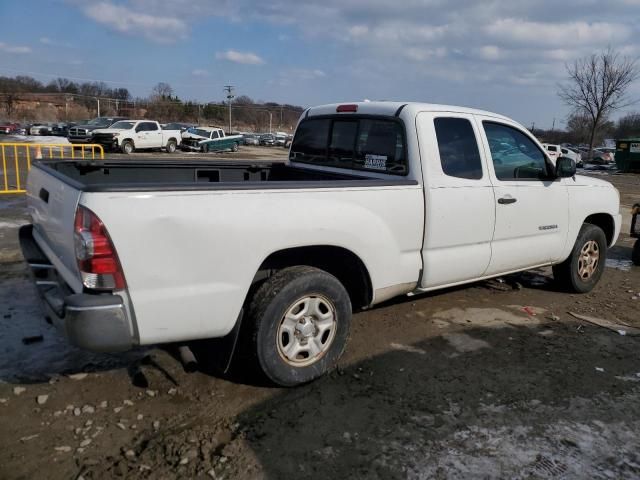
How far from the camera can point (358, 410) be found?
10.7 feet

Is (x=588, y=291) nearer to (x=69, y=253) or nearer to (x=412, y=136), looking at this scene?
(x=412, y=136)

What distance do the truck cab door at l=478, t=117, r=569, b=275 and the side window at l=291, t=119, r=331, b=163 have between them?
4.74ft

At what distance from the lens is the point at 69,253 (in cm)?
288

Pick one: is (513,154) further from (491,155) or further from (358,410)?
(358,410)

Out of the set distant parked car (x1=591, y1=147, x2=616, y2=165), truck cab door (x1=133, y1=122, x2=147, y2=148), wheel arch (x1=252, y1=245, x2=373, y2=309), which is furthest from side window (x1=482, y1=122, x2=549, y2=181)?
distant parked car (x1=591, y1=147, x2=616, y2=165)

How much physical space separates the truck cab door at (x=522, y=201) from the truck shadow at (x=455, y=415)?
91 centimetres

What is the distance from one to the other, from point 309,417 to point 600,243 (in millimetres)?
4354

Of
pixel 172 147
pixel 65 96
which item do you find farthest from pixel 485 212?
pixel 65 96

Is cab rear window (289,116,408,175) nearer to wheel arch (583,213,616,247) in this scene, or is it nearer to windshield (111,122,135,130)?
wheel arch (583,213,616,247)

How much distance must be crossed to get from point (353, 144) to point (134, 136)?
25868mm

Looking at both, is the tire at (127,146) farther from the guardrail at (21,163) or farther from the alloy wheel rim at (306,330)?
the alloy wheel rim at (306,330)

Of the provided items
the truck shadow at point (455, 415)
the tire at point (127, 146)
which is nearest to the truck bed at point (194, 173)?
the truck shadow at point (455, 415)

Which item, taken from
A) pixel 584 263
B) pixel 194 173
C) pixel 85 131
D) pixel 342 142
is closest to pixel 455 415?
pixel 342 142

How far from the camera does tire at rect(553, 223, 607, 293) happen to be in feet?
18.5
